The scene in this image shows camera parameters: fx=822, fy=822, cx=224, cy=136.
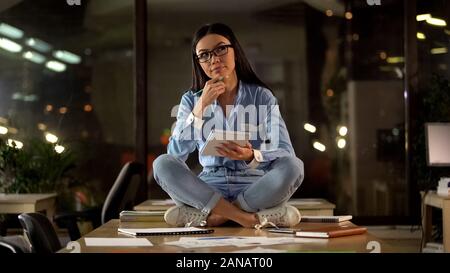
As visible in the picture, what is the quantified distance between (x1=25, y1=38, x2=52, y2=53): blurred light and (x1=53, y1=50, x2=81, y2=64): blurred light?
7cm

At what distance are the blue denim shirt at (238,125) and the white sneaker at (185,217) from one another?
0.22m

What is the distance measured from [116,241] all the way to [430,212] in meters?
2.81

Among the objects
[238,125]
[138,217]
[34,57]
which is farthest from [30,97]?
[238,125]

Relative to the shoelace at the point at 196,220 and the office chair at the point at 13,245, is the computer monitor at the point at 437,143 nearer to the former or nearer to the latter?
the shoelace at the point at 196,220

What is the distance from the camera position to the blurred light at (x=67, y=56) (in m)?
5.35

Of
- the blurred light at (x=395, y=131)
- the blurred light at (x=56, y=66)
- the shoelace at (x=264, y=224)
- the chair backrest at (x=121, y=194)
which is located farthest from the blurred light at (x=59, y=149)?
the shoelace at (x=264, y=224)

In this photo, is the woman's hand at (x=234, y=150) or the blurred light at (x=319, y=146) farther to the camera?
the blurred light at (x=319, y=146)

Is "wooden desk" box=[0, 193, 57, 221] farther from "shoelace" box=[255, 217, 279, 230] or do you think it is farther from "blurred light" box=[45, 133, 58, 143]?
"shoelace" box=[255, 217, 279, 230]

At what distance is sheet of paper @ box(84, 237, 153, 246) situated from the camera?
96.0 inches

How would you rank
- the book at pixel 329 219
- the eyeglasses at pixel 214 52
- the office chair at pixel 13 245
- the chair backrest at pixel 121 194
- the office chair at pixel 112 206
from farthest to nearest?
the chair backrest at pixel 121 194 < the office chair at pixel 112 206 < the eyeglasses at pixel 214 52 < the book at pixel 329 219 < the office chair at pixel 13 245

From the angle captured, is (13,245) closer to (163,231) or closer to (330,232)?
(163,231)

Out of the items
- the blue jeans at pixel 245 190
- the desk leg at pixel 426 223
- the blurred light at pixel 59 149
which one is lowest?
the desk leg at pixel 426 223

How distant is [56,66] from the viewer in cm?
539

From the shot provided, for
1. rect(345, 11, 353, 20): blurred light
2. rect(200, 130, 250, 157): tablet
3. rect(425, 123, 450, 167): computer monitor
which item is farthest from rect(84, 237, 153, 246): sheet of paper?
rect(345, 11, 353, 20): blurred light
